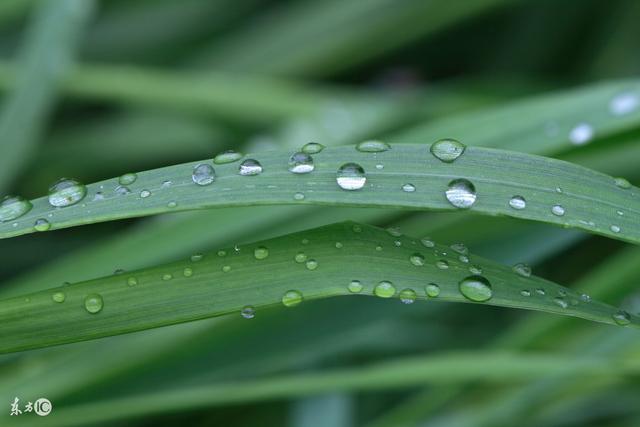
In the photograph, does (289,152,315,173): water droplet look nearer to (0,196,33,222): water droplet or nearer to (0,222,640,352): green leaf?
(0,222,640,352): green leaf

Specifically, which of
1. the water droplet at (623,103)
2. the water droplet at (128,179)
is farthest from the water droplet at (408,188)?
the water droplet at (623,103)

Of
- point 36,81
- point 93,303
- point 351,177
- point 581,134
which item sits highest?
point 36,81

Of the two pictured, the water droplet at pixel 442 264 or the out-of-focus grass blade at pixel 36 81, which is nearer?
the water droplet at pixel 442 264

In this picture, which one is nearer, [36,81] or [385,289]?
[385,289]

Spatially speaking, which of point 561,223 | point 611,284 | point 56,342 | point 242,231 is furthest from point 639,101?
point 56,342

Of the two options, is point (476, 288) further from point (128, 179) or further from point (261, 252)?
point (128, 179)

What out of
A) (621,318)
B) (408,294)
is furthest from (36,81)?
(621,318)

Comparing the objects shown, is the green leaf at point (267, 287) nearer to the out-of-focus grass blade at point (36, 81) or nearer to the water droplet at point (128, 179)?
the water droplet at point (128, 179)
